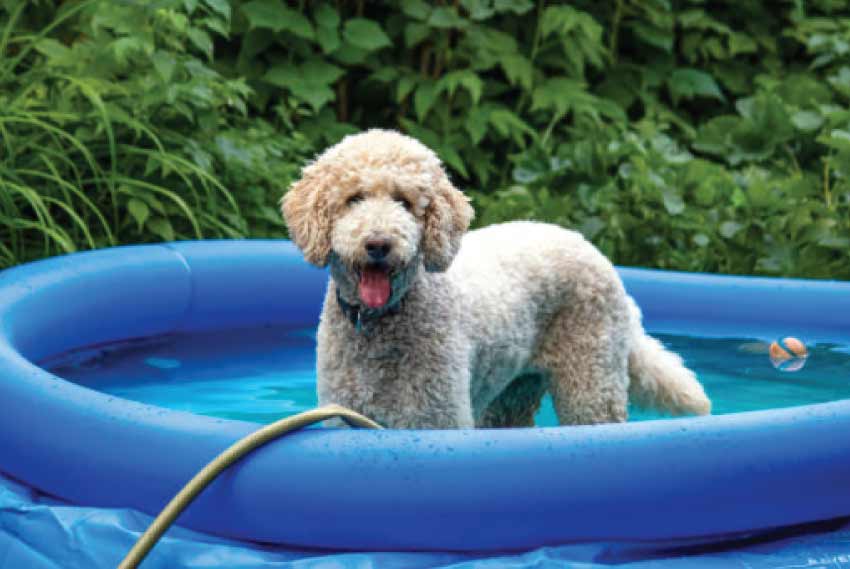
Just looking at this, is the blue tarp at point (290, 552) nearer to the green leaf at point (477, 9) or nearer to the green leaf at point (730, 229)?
the green leaf at point (730, 229)

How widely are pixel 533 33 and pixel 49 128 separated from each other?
3.06 m

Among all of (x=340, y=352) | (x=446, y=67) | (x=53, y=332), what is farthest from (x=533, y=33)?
(x=340, y=352)

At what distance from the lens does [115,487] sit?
3.01 meters

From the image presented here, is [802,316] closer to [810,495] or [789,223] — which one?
[789,223]

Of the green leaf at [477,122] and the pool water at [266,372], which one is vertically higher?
the green leaf at [477,122]

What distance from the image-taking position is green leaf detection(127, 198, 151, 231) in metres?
5.16

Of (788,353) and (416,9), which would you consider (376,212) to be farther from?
(416,9)

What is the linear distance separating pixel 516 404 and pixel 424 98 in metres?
3.17

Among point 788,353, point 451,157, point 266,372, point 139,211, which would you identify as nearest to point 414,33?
point 451,157

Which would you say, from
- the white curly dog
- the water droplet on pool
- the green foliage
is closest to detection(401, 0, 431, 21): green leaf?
the green foliage

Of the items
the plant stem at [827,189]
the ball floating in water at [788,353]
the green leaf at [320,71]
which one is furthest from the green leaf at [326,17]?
the ball floating in water at [788,353]

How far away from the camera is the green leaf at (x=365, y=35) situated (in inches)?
262

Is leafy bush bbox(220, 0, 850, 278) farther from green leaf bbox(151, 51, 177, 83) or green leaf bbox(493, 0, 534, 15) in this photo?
green leaf bbox(151, 51, 177, 83)

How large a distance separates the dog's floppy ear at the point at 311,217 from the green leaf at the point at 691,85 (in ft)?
15.6
